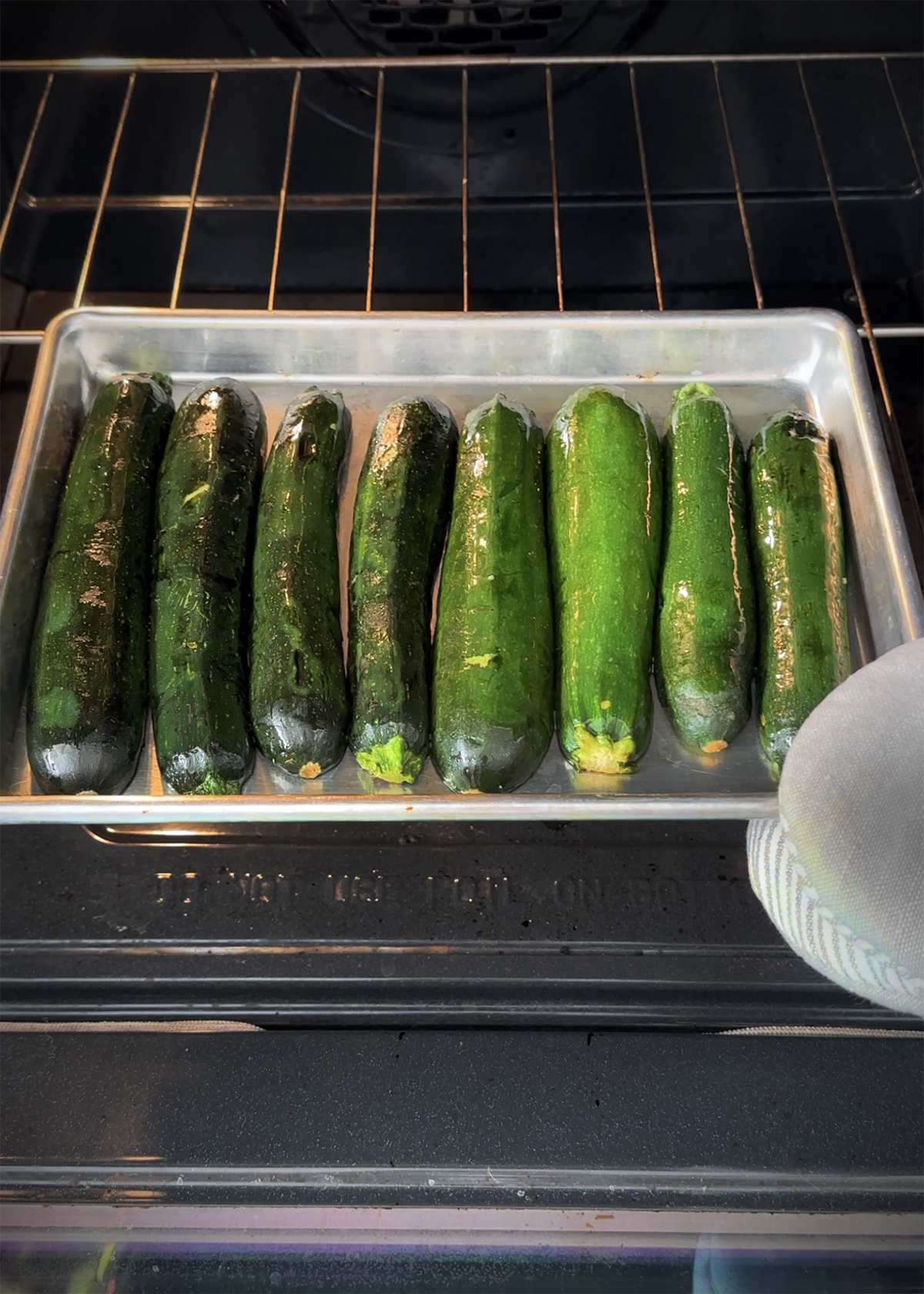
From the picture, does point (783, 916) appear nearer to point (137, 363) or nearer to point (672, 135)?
point (137, 363)

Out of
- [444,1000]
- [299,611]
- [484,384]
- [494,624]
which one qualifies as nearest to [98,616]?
[299,611]

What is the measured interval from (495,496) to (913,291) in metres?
1.35

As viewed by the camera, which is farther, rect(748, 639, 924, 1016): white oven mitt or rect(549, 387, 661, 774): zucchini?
rect(549, 387, 661, 774): zucchini

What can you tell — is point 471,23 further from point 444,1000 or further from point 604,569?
point 444,1000

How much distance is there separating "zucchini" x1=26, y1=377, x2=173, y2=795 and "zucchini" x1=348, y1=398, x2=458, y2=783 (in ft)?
1.01

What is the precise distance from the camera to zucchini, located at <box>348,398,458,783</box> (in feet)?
4.13

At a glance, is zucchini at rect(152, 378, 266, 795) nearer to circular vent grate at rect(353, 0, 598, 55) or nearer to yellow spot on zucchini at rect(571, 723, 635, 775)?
yellow spot on zucchini at rect(571, 723, 635, 775)

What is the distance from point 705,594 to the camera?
132cm

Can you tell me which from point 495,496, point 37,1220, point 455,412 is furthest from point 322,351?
point 37,1220

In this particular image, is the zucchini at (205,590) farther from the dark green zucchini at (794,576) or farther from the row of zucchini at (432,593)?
the dark green zucchini at (794,576)

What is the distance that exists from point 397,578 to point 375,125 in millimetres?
1144

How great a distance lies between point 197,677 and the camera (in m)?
1.25

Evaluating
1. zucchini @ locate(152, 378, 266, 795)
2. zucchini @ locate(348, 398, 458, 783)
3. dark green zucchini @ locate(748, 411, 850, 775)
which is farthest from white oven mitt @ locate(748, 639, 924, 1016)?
zucchini @ locate(152, 378, 266, 795)

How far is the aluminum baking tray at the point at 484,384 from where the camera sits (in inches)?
52.8
